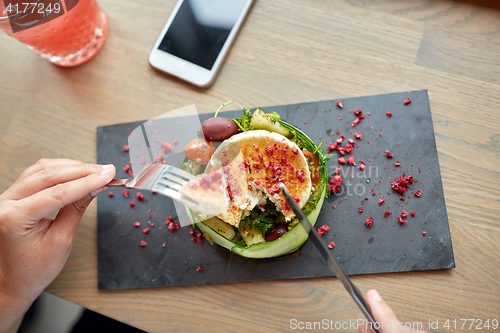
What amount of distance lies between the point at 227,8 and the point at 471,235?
148cm

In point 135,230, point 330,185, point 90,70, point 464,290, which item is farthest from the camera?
point 90,70

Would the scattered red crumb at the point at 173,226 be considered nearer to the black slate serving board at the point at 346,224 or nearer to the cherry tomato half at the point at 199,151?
the black slate serving board at the point at 346,224

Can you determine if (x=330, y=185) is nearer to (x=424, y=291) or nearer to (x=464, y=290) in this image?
(x=424, y=291)

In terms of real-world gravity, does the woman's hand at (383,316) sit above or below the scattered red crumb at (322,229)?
above

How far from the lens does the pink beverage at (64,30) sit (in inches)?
57.5

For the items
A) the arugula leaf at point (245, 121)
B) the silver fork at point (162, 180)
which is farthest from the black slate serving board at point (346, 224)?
the silver fork at point (162, 180)

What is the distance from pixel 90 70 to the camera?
1.82 m

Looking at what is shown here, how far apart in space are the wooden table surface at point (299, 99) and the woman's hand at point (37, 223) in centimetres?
23

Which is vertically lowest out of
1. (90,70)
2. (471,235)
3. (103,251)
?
(103,251)

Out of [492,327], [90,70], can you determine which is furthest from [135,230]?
[492,327]

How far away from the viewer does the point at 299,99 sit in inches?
66.1

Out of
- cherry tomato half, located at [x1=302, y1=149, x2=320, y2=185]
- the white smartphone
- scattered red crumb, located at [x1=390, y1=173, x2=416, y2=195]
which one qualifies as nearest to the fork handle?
the white smartphone

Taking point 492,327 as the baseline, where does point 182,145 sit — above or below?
above

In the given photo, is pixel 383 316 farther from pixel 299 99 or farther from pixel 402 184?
pixel 299 99
